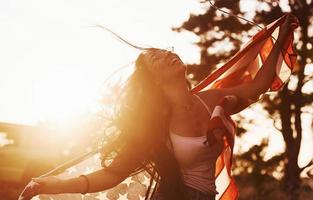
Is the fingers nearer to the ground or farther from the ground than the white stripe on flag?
farther from the ground

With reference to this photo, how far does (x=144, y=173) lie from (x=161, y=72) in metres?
0.92

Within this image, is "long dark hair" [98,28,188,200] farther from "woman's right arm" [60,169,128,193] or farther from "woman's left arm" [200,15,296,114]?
"woman's left arm" [200,15,296,114]

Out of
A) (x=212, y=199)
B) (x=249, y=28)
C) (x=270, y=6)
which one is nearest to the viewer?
(x=212, y=199)

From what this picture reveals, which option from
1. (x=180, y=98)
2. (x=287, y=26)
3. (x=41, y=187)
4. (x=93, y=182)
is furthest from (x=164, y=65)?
(x=287, y=26)

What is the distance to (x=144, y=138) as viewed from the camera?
3.52 metres

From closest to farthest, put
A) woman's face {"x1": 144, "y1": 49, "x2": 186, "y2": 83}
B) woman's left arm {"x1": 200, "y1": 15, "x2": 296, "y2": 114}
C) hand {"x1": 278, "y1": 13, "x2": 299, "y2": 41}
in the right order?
woman's face {"x1": 144, "y1": 49, "x2": 186, "y2": 83}
woman's left arm {"x1": 200, "y1": 15, "x2": 296, "y2": 114}
hand {"x1": 278, "y1": 13, "x2": 299, "y2": 41}

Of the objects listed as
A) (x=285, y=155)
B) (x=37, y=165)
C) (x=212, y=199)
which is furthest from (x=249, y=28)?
(x=212, y=199)

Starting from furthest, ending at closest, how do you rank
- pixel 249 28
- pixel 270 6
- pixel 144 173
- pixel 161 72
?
pixel 249 28, pixel 270 6, pixel 144 173, pixel 161 72

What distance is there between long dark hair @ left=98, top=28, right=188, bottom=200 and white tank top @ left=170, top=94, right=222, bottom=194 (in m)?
0.05

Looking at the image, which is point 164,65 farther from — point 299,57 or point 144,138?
point 299,57

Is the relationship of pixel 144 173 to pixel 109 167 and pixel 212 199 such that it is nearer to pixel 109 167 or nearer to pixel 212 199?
pixel 109 167

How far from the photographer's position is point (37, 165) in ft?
64.7

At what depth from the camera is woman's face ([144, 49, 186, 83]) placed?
3.46 metres

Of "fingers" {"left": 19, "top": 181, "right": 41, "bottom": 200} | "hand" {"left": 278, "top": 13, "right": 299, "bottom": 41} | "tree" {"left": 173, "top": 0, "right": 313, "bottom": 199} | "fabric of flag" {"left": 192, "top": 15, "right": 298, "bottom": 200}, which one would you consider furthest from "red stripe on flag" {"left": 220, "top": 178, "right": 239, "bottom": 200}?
"tree" {"left": 173, "top": 0, "right": 313, "bottom": 199}
